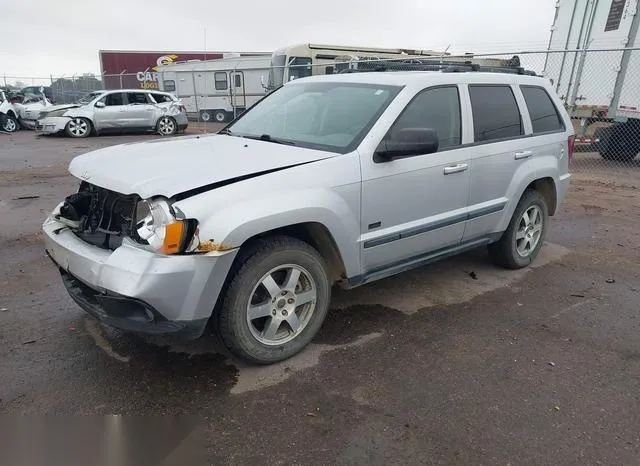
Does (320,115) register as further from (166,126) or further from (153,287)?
(166,126)

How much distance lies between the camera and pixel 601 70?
39.0 feet

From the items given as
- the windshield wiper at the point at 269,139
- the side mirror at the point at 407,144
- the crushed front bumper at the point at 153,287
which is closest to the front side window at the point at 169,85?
the windshield wiper at the point at 269,139

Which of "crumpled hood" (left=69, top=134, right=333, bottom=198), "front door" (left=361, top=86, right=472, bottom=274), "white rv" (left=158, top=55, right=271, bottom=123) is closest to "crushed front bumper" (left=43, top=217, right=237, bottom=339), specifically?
"crumpled hood" (left=69, top=134, right=333, bottom=198)

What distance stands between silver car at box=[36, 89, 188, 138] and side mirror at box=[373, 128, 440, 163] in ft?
50.7

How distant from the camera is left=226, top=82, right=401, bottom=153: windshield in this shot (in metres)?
3.59

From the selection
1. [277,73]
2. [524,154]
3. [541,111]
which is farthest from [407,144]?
[277,73]

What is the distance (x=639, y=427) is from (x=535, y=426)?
56 cm

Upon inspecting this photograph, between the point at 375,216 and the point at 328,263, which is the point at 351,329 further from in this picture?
the point at 375,216

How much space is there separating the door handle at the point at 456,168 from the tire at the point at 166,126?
15.4m

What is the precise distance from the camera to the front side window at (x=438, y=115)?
3738 mm

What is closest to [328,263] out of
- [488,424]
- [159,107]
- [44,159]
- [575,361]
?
[488,424]

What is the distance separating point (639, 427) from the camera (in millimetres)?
2732

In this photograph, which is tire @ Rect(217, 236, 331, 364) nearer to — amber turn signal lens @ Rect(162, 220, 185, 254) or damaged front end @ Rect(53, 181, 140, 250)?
amber turn signal lens @ Rect(162, 220, 185, 254)

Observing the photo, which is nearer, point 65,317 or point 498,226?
point 65,317
